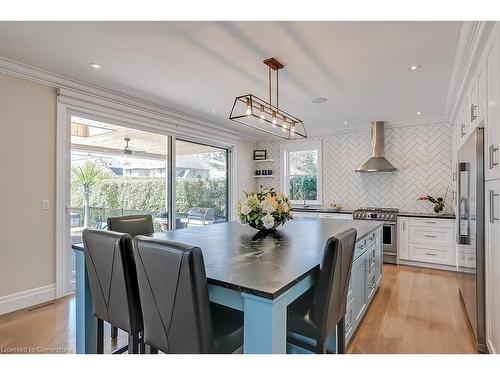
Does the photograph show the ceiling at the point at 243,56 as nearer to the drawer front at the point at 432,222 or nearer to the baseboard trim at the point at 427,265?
the drawer front at the point at 432,222

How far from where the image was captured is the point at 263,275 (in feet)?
4.30

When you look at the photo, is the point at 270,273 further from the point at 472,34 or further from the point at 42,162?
the point at 42,162

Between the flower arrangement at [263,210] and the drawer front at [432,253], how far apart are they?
322 centimetres

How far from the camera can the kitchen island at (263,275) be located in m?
1.14

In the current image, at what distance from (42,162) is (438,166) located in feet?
18.7

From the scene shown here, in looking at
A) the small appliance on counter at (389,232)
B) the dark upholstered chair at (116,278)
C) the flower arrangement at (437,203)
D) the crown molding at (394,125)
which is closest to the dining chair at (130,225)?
the dark upholstered chair at (116,278)

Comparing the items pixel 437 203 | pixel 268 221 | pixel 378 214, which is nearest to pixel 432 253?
pixel 437 203

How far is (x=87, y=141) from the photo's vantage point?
3566 mm

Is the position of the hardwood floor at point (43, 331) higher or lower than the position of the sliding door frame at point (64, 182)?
lower

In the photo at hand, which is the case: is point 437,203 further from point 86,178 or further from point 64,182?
point 64,182

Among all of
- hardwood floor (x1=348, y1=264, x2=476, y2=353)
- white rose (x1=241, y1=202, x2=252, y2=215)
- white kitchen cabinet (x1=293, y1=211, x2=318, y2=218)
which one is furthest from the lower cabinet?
white kitchen cabinet (x1=293, y1=211, x2=318, y2=218)

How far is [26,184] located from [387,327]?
380 centimetres
